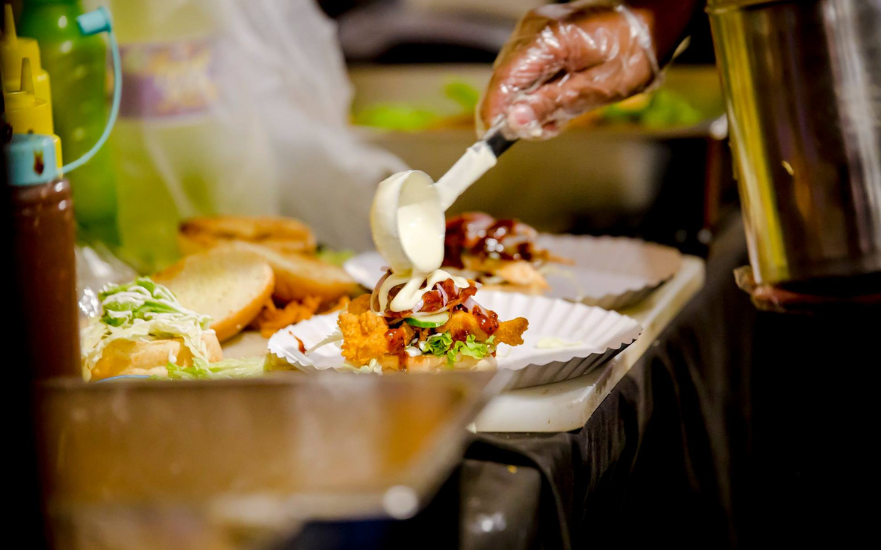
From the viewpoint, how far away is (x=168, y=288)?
5.20 ft

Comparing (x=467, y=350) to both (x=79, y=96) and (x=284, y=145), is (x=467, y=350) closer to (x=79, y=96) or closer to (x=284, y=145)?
(x=79, y=96)

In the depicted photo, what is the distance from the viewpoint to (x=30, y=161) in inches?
35.6

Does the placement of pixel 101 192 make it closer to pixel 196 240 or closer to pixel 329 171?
pixel 196 240

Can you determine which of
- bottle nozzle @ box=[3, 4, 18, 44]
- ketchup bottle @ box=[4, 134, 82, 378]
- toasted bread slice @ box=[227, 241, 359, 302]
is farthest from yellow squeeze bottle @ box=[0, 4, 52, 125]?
toasted bread slice @ box=[227, 241, 359, 302]

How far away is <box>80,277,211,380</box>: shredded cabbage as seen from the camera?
1.33 meters

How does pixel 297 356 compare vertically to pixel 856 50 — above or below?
below

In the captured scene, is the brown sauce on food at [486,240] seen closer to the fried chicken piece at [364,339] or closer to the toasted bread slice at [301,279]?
the toasted bread slice at [301,279]

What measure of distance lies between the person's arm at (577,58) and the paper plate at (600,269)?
0.36 metres

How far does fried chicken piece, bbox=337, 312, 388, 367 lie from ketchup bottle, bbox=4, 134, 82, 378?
0.38 m

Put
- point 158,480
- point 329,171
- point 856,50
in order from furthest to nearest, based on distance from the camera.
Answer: point 329,171 → point 856,50 → point 158,480

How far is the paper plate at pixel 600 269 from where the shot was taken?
170 centimetres

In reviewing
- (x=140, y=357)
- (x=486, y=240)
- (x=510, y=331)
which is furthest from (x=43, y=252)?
(x=486, y=240)

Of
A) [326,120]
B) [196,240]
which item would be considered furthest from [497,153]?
[326,120]

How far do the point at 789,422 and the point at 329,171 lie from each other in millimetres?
1523
